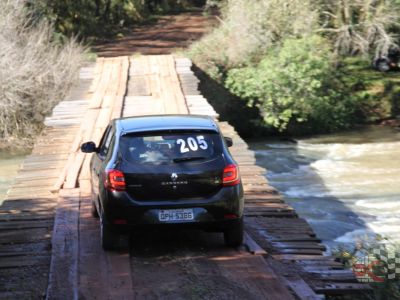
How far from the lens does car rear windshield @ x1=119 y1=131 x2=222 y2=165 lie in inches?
344

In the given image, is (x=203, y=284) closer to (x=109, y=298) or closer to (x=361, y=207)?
(x=109, y=298)

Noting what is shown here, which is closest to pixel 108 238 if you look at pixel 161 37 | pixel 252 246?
pixel 252 246

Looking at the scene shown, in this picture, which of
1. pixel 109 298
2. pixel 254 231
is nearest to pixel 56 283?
pixel 109 298

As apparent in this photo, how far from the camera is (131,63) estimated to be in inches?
1041

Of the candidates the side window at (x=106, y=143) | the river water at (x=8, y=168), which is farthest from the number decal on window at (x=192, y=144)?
the river water at (x=8, y=168)

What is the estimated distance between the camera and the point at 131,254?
29.4 ft

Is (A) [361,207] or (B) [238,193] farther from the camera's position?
(A) [361,207]

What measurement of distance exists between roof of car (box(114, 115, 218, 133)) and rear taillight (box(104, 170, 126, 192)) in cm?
61

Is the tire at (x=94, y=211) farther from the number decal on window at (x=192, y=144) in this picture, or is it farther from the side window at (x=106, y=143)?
the number decal on window at (x=192, y=144)

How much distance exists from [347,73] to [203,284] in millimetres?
23108

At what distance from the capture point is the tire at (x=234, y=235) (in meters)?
8.88

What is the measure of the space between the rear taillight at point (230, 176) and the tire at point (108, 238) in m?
1.36

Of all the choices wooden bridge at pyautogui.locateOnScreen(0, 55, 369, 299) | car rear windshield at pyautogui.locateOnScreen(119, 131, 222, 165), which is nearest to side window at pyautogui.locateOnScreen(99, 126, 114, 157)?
car rear windshield at pyautogui.locateOnScreen(119, 131, 222, 165)

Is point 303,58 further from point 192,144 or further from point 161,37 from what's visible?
point 192,144
